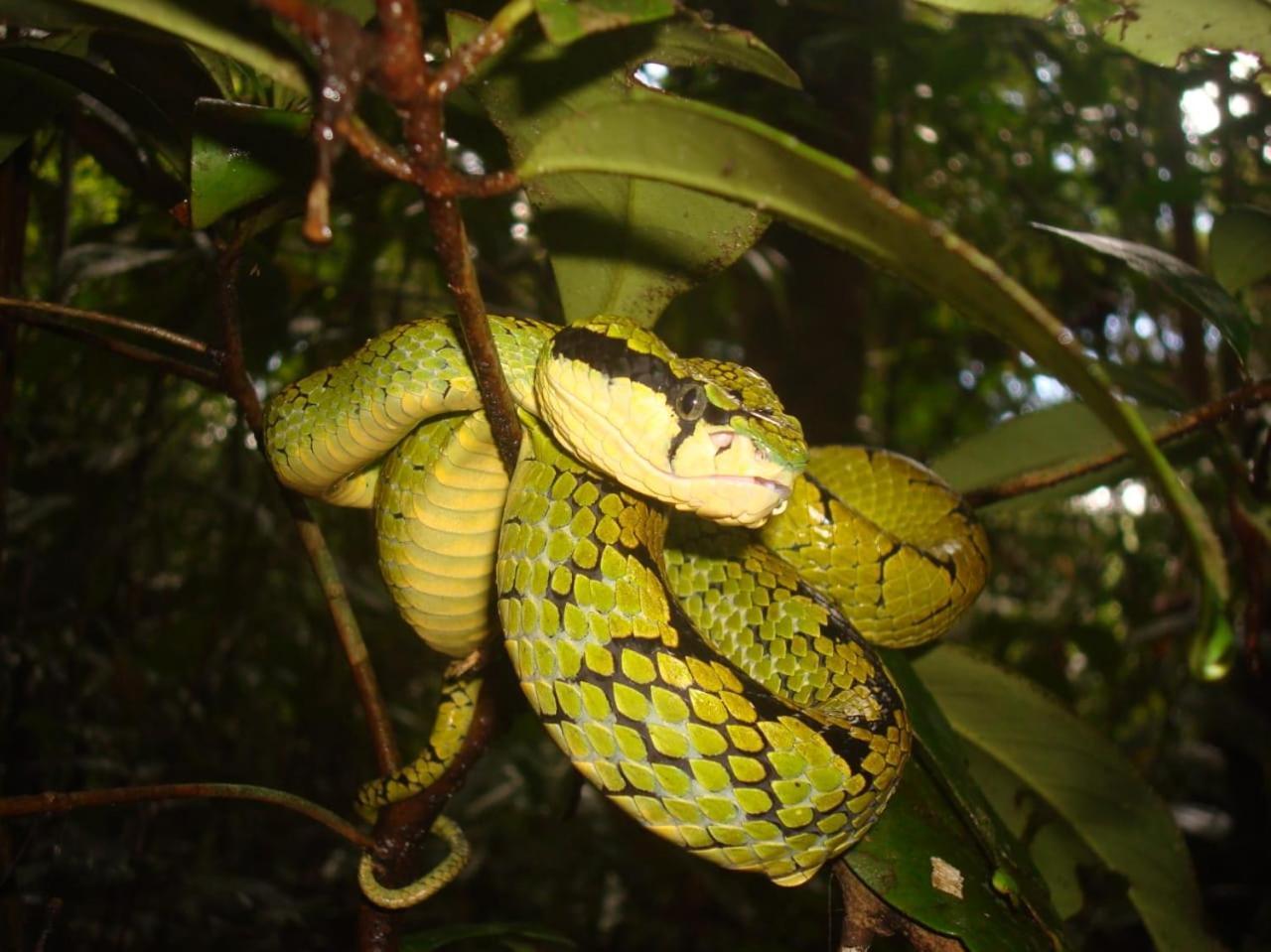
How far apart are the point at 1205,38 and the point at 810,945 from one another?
3526mm

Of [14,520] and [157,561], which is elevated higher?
[14,520]

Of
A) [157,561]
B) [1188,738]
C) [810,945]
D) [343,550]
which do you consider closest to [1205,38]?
[810,945]

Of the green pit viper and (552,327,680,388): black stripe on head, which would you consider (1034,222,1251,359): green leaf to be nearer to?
the green pit viper

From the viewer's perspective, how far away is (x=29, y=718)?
2.77 meters

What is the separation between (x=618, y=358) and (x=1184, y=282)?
2.93ft

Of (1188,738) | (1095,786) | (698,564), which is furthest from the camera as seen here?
(1188,738)

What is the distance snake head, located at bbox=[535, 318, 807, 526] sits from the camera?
3.46ft

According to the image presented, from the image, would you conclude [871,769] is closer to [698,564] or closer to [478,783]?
[698,564]

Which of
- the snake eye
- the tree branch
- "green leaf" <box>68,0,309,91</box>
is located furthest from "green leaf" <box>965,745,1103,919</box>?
"green leaf" <box>68,0,309,91</box>

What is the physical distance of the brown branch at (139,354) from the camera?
129 cm

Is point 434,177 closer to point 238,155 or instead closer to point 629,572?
point 629,572

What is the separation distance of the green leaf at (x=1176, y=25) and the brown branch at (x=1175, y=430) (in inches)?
19.1

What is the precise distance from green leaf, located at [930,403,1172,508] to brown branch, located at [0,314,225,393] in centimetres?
149

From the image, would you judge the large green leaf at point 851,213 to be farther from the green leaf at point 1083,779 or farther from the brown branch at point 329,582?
the green leaf at point 1083,779
